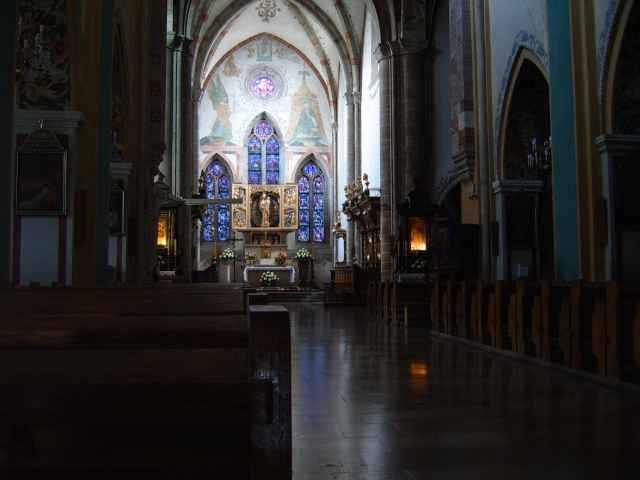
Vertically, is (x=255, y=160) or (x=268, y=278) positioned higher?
(x=255, y=160)

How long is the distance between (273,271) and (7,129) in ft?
71.3

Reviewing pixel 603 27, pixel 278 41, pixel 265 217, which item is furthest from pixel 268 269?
pixel 603 27

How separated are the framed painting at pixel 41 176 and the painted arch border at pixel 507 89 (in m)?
7.74

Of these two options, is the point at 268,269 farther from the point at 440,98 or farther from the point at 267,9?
the point at 267,9

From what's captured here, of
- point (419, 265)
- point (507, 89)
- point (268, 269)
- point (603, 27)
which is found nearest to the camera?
point (603, 27)

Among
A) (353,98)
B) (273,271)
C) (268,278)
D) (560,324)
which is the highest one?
(353,98)

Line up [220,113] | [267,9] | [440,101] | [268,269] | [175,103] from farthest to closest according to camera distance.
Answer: [220,113], [267,9], [268,269], [175,103], [440,101]

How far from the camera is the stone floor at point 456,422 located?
119 inches

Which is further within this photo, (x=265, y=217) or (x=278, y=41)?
(x=278, y=41)

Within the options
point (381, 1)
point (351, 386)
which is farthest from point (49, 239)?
point (381, 1)

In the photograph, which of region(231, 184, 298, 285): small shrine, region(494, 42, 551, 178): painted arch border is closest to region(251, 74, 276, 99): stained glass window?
region(231, 184, 298, 285): small shrine

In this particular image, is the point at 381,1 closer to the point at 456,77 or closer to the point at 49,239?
the point at 456,77

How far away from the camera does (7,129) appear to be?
288 inches

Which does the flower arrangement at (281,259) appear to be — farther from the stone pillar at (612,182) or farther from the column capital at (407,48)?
the stone pillar at (612,182)
